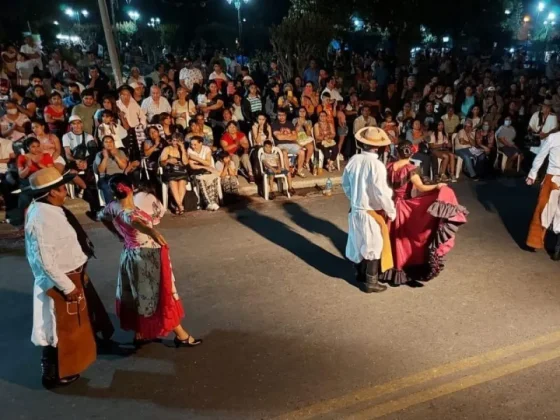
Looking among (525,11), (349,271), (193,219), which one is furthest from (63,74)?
(525,11)

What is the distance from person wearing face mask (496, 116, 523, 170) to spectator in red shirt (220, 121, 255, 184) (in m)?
5.25

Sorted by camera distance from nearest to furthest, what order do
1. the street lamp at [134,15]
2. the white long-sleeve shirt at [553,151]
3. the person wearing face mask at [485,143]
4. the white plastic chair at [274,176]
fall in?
the white long-sleeve shirt at [553,151] < the white plastic chair at [274,176] < the person wearing face mask at [485,143] < the street lamp at [134,15]

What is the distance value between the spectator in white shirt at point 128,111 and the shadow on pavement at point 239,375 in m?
5.77

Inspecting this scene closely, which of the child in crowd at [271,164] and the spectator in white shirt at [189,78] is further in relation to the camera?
the spectator in white shirt at [189,78]

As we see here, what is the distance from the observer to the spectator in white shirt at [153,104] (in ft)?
32.3

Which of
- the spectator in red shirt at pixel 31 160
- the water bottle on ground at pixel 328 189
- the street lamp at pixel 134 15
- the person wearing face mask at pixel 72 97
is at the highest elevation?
the street lamp at pixel 134 15

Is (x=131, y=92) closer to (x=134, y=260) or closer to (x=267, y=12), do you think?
(x=134, y=260)

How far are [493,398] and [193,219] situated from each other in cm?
528

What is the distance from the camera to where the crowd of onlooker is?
8.41 m

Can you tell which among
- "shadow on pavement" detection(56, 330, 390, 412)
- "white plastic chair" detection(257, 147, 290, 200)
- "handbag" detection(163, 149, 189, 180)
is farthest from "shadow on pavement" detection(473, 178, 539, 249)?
"handbag" detection(163, 149, 189, 180)

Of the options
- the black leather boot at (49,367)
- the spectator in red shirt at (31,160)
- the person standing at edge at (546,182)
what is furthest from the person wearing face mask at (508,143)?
the black leather boot at (49,367)

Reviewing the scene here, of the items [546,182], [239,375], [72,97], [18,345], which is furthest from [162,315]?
[72,97]

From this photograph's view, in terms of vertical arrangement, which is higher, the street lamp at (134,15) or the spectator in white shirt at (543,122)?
the street lamp at (134,15)

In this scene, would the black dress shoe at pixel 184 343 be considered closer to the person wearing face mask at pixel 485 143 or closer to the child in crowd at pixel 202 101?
the child in crowd at pixel 202 101
